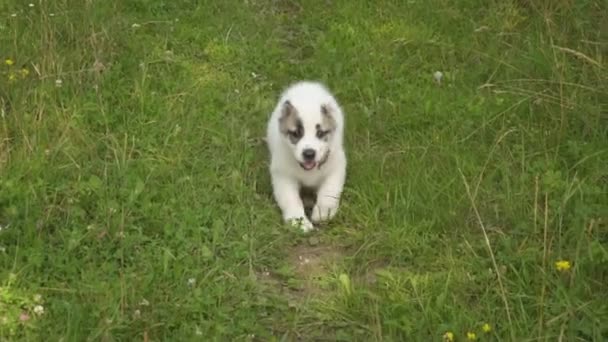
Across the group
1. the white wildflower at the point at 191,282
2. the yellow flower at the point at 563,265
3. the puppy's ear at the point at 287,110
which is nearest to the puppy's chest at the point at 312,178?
the puppy's ear at the point at 287,110

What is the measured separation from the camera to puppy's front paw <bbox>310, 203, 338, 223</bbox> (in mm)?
4648

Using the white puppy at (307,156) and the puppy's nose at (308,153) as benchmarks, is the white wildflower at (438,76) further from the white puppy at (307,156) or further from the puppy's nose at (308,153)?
the puppy's nose at (308,153)

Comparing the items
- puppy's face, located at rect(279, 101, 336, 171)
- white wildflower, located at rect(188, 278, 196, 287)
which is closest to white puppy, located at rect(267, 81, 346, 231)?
puppy's face, located at rect(279, 101, 336, 171)

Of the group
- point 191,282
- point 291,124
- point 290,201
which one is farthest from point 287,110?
point 191,282

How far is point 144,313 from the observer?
3588 mm

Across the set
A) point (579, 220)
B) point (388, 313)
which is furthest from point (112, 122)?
point (579, 220)

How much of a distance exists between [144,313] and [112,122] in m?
1.90

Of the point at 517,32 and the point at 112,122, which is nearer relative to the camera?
the point at 112,122

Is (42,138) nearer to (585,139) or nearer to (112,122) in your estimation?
(112,122)

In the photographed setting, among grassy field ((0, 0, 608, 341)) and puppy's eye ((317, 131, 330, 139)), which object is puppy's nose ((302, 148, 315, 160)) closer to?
puppy's eye ((317, 131, 330, 139))

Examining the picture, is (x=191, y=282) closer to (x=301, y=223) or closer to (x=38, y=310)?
(x=38, y=310)

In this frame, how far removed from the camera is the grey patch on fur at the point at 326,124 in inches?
187

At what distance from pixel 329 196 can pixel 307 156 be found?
0.91 ft

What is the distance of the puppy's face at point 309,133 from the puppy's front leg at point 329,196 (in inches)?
4.9
